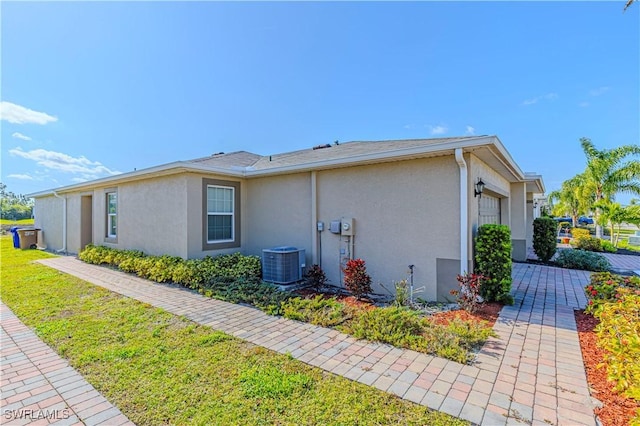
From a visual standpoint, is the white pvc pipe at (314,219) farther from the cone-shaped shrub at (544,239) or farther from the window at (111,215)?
the cone-shaped shrub at (544,239)

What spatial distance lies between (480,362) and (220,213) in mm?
7659

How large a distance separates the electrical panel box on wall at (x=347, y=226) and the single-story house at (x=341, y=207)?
2 centimetres

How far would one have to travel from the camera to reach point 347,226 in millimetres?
6961

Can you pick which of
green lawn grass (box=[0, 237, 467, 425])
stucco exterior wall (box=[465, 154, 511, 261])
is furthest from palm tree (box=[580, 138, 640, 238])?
green lawn grass (box=[0, 237, 467, 425])

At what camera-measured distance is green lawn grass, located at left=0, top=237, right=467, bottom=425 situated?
253cm

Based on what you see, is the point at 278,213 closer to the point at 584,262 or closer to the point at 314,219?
the point at 314,219

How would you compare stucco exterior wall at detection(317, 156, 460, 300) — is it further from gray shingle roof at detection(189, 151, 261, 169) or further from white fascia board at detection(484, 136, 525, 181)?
gray shingle roof at detection(189, 151, 261, 169)

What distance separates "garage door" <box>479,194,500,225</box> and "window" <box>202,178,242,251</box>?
23.3ft

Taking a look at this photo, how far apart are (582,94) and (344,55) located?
9800 mm

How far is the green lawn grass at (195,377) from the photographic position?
253 cm

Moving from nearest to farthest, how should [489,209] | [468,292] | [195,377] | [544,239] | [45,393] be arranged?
[45,393], [195,377], [468,292], [489,209], [544,239]

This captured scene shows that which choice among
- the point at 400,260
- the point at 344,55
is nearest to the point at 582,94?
the point at 344,55

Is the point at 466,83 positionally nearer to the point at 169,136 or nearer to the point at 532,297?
the point at 532,297

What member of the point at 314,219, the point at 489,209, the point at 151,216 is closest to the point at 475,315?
the point at 314,219
